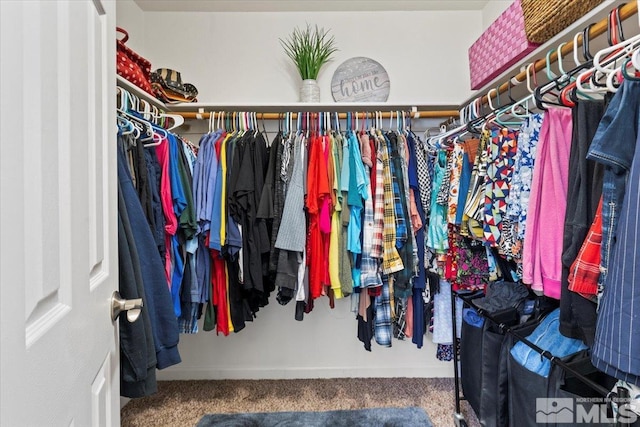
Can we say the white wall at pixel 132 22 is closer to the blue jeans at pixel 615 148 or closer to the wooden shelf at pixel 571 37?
the wooden shelf at pixel 571 37

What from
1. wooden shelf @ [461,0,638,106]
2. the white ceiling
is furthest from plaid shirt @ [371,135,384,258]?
the white ceiling

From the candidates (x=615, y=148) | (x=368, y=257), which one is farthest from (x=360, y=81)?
(x=615, y=148)

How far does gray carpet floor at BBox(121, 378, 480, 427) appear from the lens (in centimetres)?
172

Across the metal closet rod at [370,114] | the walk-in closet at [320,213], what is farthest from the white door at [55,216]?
the metal closet rod at [370,114]

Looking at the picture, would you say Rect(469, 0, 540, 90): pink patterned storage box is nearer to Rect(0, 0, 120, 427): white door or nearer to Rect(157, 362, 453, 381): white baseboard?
Rect(0, 0, 120, 427): white door

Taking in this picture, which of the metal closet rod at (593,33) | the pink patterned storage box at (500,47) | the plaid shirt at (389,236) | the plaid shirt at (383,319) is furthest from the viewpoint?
the plaid shirt at (383,319)

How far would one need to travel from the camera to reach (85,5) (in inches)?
22.8

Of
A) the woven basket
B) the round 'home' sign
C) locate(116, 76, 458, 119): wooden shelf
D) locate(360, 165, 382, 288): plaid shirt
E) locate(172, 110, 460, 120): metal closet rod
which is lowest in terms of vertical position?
locate(360, 165, 382, 288): plaid shirt

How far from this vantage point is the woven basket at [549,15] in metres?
0.98

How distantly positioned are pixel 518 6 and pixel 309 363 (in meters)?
2.21

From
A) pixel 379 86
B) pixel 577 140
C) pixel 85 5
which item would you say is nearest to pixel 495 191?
pixel 577 140

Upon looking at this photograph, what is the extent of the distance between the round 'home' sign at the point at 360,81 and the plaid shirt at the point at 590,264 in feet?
4.77

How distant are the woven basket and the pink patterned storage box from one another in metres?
0.04

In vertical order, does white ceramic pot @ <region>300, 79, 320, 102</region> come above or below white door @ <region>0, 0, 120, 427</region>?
above
